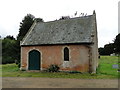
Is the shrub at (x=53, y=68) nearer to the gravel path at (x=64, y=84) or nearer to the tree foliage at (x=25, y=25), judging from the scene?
the gravel path at (x=64, y=84)

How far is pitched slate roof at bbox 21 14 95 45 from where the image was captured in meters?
25.0

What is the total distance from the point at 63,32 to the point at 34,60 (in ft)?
19.8

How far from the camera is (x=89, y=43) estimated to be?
2334 centimetres

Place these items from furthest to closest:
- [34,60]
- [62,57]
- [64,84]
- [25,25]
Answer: [25,25] → [34,60] → [62,57] → [64,84]

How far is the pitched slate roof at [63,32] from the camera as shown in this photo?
25.0 meters

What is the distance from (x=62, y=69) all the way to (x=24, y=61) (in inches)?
255

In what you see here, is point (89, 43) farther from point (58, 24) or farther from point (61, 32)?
point (58, 24)

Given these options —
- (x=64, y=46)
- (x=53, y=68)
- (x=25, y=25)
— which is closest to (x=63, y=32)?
(x=64, y=46)

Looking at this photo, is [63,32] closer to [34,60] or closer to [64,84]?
[34,60]

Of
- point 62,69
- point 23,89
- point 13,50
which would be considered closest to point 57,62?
point 62,69

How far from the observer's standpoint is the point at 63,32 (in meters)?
27.4

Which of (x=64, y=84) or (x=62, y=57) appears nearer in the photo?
(x=64, y=84)

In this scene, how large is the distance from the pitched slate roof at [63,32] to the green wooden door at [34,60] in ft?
4.89

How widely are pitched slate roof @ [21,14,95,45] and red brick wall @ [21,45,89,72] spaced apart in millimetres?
792
